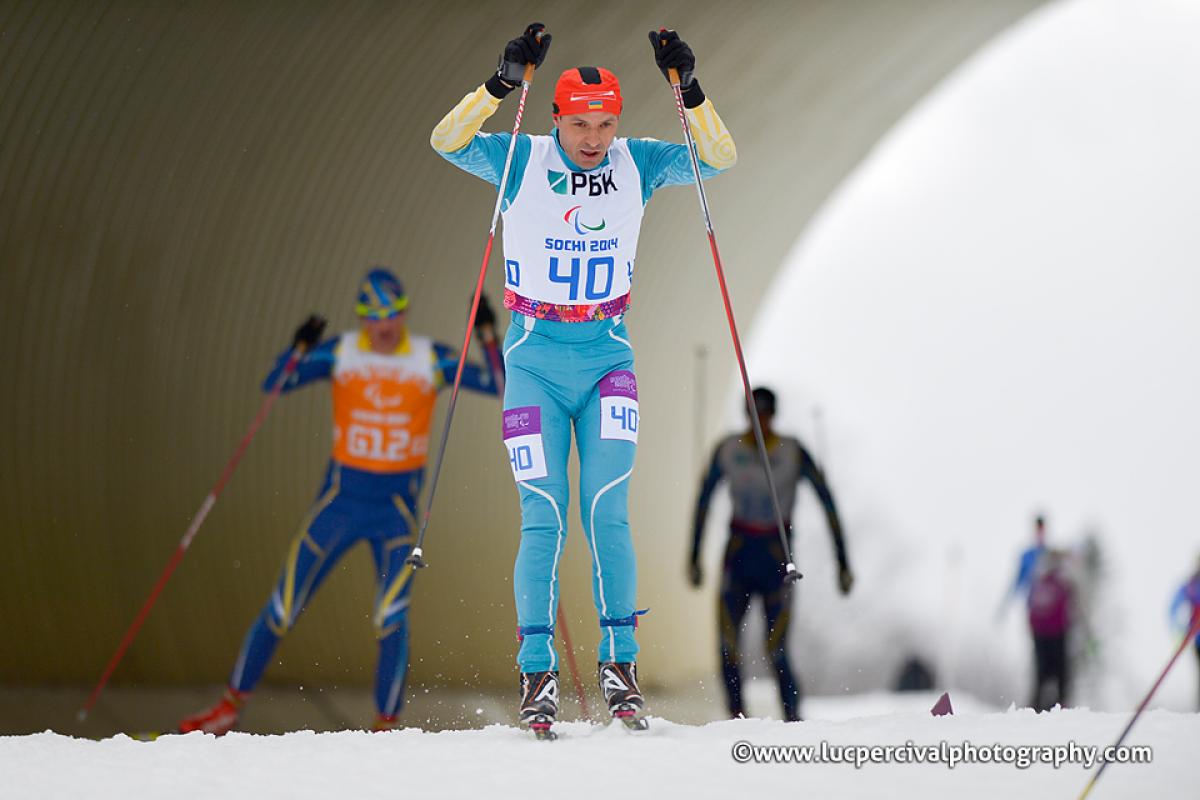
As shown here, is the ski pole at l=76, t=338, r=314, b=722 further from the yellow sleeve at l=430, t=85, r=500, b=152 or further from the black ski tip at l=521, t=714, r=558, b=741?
the black ski tip at l=521, t=714, r=558, b=741

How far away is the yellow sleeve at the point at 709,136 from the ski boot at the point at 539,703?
179 cm

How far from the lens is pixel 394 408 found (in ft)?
24.9

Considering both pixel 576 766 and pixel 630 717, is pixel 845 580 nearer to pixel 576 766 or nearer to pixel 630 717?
pixel 630 717

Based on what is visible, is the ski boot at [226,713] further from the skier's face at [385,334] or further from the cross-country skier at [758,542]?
the cross-country skier at [758,542]

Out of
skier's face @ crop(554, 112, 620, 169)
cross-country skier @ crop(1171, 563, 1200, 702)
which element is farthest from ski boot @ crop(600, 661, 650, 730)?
cross-country skier @ crop(1171, 563, 1200, 702)

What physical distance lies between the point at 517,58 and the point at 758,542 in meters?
3.47

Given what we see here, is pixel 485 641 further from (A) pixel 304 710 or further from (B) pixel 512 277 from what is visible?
(B) pixel 512 277

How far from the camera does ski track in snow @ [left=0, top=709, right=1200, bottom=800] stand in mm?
4160

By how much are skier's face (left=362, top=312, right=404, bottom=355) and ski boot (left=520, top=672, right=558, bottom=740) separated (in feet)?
9.86

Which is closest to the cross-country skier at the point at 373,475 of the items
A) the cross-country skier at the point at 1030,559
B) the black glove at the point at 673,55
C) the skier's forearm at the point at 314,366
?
the skier's forearm at the point at 314,366

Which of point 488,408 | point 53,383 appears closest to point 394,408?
point 53,383

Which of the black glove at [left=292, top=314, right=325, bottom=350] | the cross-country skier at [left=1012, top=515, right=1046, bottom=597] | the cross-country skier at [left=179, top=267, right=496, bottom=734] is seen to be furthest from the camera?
the cross-country skier at [left=1012, top=515, right=1046, bottom=597]

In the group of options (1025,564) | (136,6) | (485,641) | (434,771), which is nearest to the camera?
(434,771)

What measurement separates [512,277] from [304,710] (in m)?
4.93
